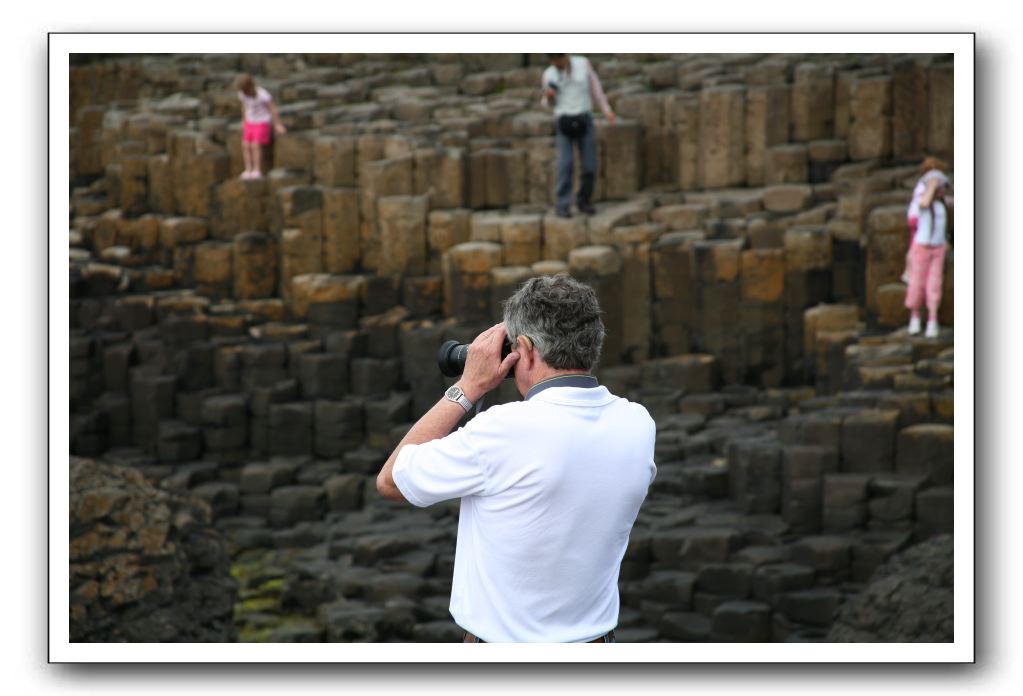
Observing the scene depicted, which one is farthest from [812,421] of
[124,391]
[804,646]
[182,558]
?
[124,391]

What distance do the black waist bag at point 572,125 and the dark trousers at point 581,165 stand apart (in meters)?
0.04

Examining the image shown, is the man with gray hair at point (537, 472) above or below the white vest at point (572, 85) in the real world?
below

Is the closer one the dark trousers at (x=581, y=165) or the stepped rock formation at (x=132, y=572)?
the stepped rock formation at (x=132, y=572)

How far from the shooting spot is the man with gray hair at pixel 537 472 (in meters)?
4.73

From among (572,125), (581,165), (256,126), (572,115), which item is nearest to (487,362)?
(572,115)

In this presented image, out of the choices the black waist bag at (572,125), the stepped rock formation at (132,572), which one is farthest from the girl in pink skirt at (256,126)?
the stepped rock formation at (132,572)

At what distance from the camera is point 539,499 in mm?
4770

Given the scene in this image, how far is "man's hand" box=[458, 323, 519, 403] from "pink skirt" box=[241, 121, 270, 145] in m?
12.4

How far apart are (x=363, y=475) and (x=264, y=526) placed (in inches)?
39.8

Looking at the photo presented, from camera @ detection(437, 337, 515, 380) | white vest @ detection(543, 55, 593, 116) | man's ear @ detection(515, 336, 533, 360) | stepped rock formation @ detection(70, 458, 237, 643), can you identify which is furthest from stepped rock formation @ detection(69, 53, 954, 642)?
man's ear @ detection(515, 336, 533, 360)

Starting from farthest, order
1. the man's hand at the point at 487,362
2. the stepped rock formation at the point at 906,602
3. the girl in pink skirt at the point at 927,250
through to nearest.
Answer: the girl in pink skirt at the point at 927,250, the stepped rock formation at the point at 906,602, the man's hand at the point at 487,362

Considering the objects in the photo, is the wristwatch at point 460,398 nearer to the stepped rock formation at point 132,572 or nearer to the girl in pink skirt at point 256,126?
the stepped rock formation at point 132,572

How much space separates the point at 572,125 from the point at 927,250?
3.11m

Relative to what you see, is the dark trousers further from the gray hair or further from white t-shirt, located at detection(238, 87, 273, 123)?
the gray hair
